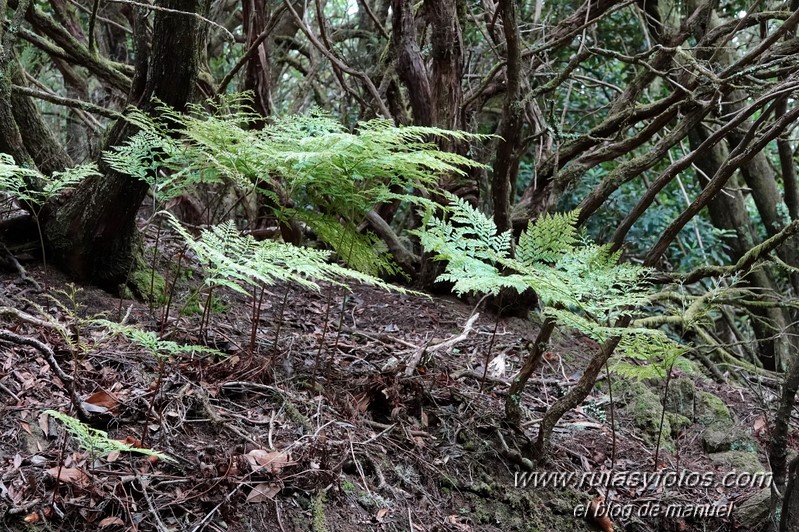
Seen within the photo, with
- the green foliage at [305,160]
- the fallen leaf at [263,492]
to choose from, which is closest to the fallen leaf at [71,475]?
the fallen leaf at [263,492]

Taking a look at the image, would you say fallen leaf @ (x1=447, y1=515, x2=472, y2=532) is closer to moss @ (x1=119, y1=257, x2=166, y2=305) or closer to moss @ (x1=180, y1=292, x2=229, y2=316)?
moss @ (x1=180, y1=292, x2=229, y2=316)

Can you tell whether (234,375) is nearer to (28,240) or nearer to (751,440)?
(28,240)

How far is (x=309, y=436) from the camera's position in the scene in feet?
8.42

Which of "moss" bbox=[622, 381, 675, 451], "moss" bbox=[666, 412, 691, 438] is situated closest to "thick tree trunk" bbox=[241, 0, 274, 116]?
"moss" bbox=[622, 381, 675, 451]

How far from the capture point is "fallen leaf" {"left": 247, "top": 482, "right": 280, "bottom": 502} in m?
2.25

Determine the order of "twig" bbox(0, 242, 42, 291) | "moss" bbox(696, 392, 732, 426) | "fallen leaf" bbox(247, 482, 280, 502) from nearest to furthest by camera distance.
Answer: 1. "fallen leaf" bbox(247, 482, 280, 502)
2. "twig" bbox(0, 242, 42, 291)
3. "moss" bbox(696, 392, 732, 426)

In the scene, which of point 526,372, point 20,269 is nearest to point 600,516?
point 526,372

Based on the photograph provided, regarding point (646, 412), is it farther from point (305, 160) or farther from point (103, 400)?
point (103, 400)

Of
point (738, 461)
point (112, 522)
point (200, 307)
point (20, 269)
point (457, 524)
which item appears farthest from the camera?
point (200, 307)

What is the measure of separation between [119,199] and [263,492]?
1.87 meters

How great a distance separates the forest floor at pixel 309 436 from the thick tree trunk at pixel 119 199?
142mm

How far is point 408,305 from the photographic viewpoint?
473 cm

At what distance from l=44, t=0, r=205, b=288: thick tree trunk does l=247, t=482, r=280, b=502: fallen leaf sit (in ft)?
5.81

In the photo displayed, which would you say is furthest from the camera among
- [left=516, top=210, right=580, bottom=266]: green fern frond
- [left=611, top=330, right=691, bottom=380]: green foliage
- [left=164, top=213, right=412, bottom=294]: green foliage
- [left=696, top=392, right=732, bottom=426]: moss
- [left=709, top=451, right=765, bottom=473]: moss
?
[left=696, top=392, right=732, bottom=426]: moss
